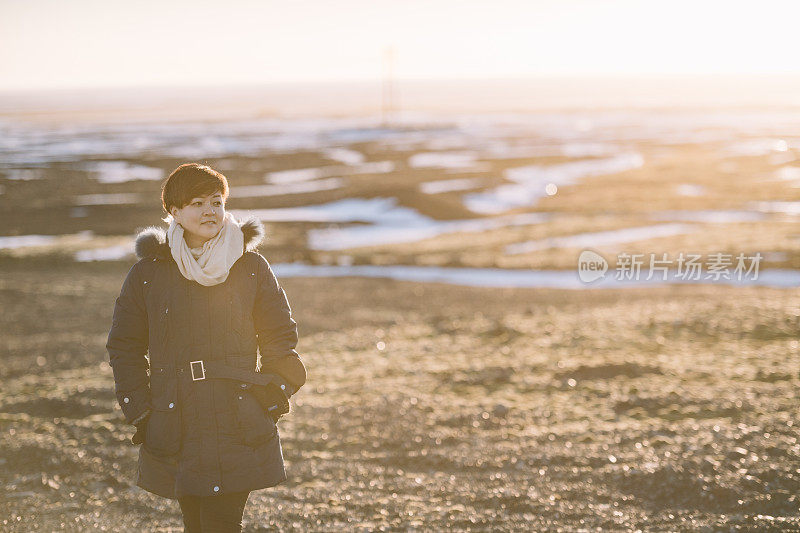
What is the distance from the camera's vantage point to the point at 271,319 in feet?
12.3

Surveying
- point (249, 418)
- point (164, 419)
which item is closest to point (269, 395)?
point (249, 418)

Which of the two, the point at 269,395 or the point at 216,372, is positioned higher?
the point at 216,372

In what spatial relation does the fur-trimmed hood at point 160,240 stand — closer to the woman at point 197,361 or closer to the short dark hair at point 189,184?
the woman at point 197,361

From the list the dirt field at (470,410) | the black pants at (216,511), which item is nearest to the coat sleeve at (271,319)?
the black pants at (216,511)

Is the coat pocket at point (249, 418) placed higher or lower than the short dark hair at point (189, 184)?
lower

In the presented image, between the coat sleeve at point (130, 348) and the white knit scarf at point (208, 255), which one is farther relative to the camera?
Answer: the coat sleeve at point (130, 348)

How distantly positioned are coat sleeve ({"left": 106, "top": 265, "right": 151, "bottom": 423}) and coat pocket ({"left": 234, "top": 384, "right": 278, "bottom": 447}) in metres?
0.48

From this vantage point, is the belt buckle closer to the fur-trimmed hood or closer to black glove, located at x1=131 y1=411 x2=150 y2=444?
black glove, located at x1=131 y1=411 x2=150 y2=444

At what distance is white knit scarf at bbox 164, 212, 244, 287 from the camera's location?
11.5 feet

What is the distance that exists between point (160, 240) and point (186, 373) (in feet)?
2.27

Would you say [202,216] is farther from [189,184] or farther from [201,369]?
[201,369]

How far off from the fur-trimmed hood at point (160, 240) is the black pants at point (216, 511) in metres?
1.28

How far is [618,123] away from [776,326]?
10358 cm

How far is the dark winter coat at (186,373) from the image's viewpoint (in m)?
3.60
